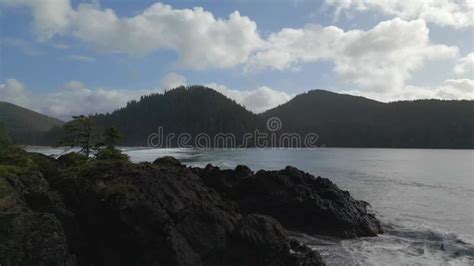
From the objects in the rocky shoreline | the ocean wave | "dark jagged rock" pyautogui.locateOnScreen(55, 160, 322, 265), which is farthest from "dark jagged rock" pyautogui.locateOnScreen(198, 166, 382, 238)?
"dark jagged rock" pyautogui.locateOnScreen(55, 160, 322, 265)

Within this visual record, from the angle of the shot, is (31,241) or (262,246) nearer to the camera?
(31,241)

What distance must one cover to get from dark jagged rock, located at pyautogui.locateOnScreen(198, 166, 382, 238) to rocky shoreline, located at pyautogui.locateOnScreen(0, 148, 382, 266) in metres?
8.39

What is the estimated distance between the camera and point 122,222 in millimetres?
12125

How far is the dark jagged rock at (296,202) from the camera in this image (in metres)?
23.1

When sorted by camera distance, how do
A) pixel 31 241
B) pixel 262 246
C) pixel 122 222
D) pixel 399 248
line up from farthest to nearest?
pixel 399 248 → pixel 262 246 → pixel 122 222 → pixel 31 241

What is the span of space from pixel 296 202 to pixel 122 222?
13978mm

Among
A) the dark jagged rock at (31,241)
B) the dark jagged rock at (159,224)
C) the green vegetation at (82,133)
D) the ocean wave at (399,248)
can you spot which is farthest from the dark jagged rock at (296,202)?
the dark jagged rock at (31,241)

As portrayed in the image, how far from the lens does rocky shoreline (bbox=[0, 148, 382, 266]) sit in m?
9.45

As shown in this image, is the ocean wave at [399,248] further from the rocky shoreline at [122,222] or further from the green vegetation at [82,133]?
the green vegetation at [82,133]

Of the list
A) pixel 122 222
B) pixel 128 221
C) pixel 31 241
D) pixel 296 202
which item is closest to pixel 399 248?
pixel 296 202

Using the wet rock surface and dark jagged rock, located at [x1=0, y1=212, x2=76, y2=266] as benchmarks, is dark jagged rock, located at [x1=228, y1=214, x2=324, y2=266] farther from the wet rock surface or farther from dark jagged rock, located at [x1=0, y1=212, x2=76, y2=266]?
dark jagged rock, located at [x1=0, y1=212, x2=76, y2=266]

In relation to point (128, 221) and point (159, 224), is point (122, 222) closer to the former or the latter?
point (128, 221)

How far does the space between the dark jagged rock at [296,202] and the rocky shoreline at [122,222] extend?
330 inches

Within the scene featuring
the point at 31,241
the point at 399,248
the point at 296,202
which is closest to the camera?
the point at 31,241
